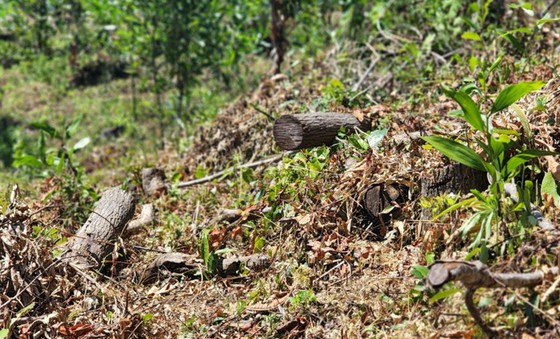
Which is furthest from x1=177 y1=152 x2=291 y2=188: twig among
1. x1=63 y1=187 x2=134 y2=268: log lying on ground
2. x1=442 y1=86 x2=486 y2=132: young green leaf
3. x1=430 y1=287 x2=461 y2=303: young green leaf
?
x1=430 y1=287 x2=461 y2=303: young green leaf

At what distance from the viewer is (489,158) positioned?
126 inches

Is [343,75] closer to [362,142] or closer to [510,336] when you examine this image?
[362,142]

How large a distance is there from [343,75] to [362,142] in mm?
2495

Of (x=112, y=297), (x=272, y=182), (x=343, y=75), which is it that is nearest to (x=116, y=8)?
(x=343, y=75)

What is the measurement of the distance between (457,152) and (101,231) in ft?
8.02

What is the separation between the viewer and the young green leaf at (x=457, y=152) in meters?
3.21

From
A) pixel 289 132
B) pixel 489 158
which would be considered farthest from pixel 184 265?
pixel 489 158

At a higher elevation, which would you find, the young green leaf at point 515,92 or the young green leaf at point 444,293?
the young green leaf at point 515,92

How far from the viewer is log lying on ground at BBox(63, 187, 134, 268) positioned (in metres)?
3.99

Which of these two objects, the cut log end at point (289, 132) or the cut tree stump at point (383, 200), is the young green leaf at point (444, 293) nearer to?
the cut tree stump at point (383, 200)

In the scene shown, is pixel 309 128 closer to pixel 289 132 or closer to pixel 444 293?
pixel 289 132

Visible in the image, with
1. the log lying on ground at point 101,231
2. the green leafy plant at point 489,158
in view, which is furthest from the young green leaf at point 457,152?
the log lying on ground at point 101,231

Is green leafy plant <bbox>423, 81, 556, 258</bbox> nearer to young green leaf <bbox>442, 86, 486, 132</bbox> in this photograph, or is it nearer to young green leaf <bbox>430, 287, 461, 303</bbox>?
young green leaf <bbox>442, 86, 486, 132</bbox>

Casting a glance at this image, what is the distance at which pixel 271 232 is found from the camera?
4.04 metres
